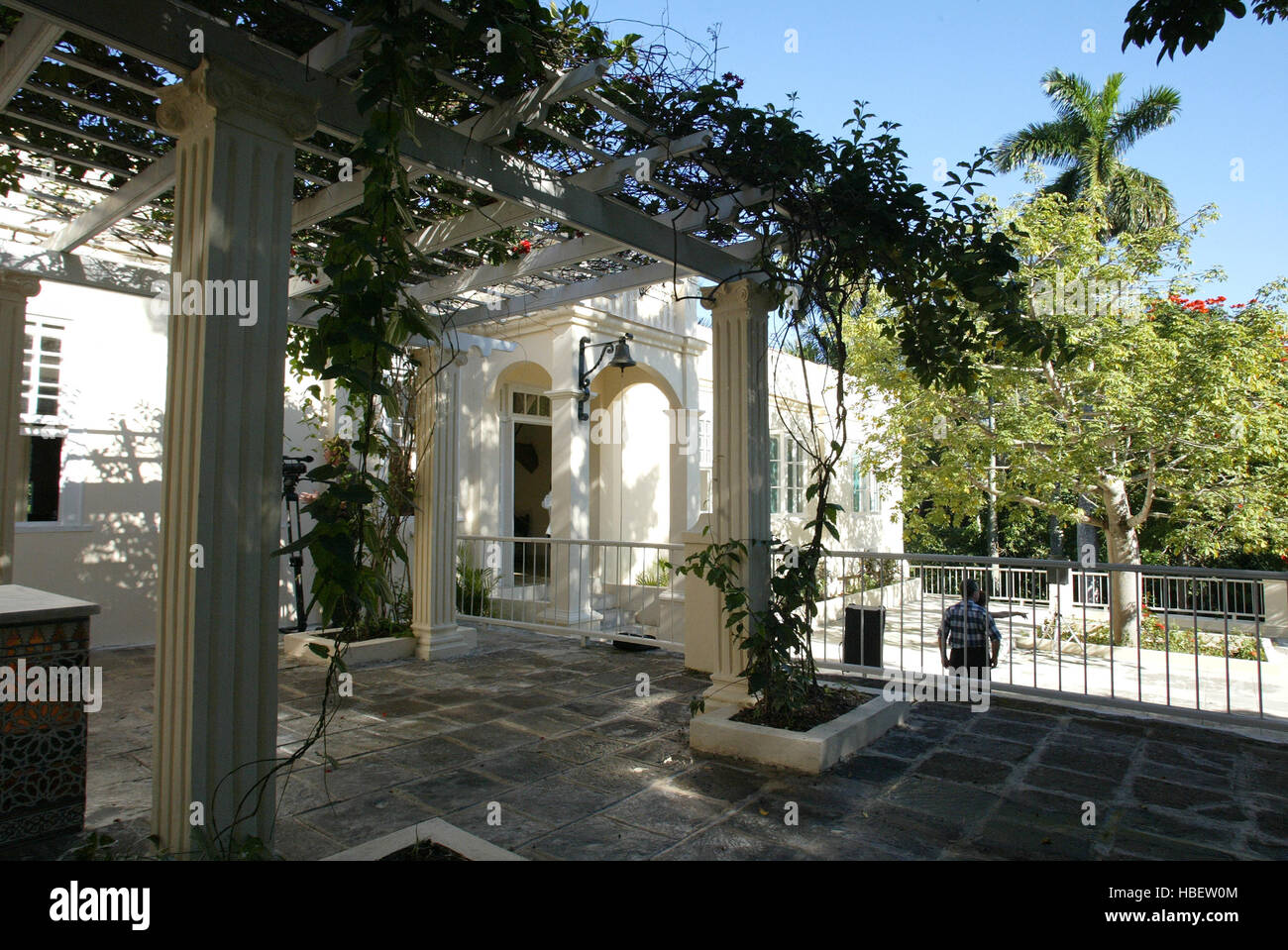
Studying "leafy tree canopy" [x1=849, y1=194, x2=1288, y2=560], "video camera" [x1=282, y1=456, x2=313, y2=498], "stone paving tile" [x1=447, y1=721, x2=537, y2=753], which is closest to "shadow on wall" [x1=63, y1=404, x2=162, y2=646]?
"video camera" [x1=282, y1=456, x2=313, y2=498]

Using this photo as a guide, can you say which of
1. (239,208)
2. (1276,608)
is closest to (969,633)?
(239,208)

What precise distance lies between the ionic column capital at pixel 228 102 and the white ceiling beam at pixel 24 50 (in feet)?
1.65

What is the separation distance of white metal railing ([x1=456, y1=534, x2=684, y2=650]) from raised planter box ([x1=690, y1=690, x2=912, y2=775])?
2.73m

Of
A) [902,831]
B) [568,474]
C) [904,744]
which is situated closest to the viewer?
[902,831]

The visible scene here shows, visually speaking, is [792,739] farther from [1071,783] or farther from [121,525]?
[121,525]

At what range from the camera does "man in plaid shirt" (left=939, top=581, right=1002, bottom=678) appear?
5.14 meters

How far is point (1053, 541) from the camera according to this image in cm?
1866

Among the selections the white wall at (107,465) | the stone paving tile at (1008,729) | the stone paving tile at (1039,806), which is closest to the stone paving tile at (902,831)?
the stone paving tile at (1039,806)

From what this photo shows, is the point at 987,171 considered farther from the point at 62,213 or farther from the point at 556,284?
the point at 62,213

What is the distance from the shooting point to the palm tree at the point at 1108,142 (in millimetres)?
14578

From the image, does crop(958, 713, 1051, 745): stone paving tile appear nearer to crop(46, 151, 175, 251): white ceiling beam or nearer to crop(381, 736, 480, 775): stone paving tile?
crop(381, 736, 480, 775): stone paving tile

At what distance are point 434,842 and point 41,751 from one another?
153 cm

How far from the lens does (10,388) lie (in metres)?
4.16
